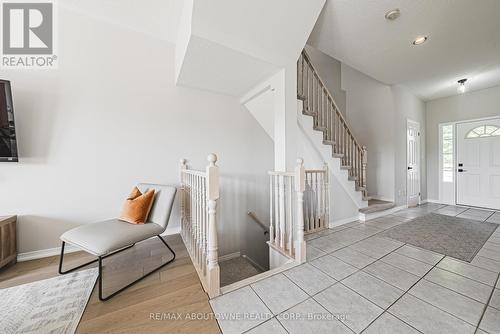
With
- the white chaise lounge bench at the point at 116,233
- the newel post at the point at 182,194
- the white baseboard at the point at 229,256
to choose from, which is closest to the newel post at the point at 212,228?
the white chaise lounge bench at the point at 116,233

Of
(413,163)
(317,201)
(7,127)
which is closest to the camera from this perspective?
(7,127)

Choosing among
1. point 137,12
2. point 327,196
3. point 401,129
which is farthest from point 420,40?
point 137,12

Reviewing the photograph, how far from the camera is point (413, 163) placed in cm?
416

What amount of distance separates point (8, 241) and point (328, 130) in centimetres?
409

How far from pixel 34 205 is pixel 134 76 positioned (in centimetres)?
177

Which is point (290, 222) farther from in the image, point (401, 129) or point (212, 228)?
point (401, 129)

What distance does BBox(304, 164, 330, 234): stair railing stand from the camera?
8.88 ft

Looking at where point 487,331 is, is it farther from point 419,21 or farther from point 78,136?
point 78,136

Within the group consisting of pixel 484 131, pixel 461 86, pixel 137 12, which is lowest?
pixel 484 131

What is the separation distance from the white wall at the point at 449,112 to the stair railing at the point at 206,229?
5.87m

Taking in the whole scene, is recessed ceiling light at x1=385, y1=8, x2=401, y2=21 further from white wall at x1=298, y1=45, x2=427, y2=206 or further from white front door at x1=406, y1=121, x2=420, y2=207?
white front door at x1=406, y1=121, x2=420, y2=207

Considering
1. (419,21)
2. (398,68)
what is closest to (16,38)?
(419,21)

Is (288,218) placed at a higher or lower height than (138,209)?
lower

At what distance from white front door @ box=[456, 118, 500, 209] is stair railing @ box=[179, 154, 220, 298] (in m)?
5.85
